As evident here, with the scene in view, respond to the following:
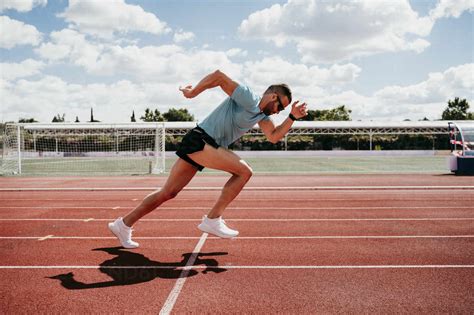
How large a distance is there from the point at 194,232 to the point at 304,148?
47.0 m

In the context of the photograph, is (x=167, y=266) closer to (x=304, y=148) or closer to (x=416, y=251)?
(x=416, y=251)

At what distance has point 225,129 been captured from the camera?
465 centimetres

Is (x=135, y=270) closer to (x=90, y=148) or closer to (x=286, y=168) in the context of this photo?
(x=286, y=168)

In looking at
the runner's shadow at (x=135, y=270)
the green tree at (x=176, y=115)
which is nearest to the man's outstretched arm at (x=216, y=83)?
the runner's shadow at (x=135, y=270)

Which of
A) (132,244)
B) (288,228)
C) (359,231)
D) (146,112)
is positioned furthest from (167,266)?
(146,112)

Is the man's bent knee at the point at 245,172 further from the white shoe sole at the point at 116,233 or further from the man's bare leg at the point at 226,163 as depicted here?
the white shoe sole at the point at 116,233

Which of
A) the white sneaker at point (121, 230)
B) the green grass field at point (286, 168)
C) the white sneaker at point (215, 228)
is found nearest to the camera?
the white sneaker at point (215, 228)

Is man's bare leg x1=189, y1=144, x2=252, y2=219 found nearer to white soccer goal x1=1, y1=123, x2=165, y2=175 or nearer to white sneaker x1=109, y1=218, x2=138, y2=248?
white sneaker x1=109, y1=218, x2=138, y2=248

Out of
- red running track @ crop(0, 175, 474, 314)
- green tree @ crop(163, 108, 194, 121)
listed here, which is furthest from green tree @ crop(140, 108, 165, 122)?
red running track @ crop(0, 175, 474, 314)

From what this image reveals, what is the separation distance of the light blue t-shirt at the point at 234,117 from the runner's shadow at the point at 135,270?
1340 mm

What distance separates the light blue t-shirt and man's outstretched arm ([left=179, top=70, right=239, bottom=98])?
8 cm

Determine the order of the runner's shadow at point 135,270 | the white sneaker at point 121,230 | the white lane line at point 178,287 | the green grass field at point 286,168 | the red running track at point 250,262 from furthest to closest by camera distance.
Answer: the green grass field at point 286,168, the white sneaker at point 121,230, the runner's shadow at point 135,270, the red running track at point 250,262, the white lane line at point 178,287

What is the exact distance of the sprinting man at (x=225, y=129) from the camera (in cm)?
457

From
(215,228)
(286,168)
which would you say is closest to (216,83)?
(215,228)
